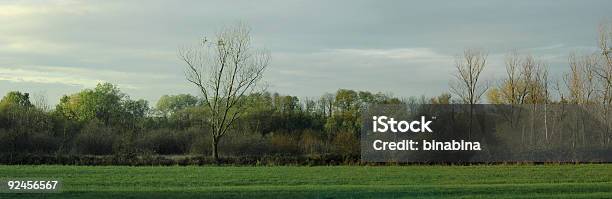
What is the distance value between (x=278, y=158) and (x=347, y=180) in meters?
12.2

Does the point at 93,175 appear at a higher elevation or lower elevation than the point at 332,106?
lower

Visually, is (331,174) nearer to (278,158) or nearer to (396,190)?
(396,190)

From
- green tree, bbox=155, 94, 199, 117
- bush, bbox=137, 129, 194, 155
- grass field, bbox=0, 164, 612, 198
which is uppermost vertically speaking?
green tree, bbox=155, 94, 199, 117

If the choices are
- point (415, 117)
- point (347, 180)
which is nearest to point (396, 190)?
point (347, 180)

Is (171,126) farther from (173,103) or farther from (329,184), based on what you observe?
(329,184)

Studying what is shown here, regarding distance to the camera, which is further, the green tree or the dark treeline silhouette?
the green tree

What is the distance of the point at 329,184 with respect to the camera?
62.7 feet

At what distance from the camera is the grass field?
49.6ft

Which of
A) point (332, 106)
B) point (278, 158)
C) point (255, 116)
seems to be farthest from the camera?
point (332, 106)

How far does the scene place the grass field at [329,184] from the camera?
49.6 feet

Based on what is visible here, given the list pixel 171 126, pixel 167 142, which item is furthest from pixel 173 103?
pixel 167 142

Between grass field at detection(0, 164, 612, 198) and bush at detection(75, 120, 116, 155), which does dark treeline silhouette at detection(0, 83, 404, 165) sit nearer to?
bush at detection(75, 120, 116, 155)

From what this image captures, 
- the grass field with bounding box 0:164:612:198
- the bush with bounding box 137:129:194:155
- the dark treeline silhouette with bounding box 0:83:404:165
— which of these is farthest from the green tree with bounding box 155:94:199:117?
the grass field with bounding box 0:164:612:198

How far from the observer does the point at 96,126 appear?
39844 mm
